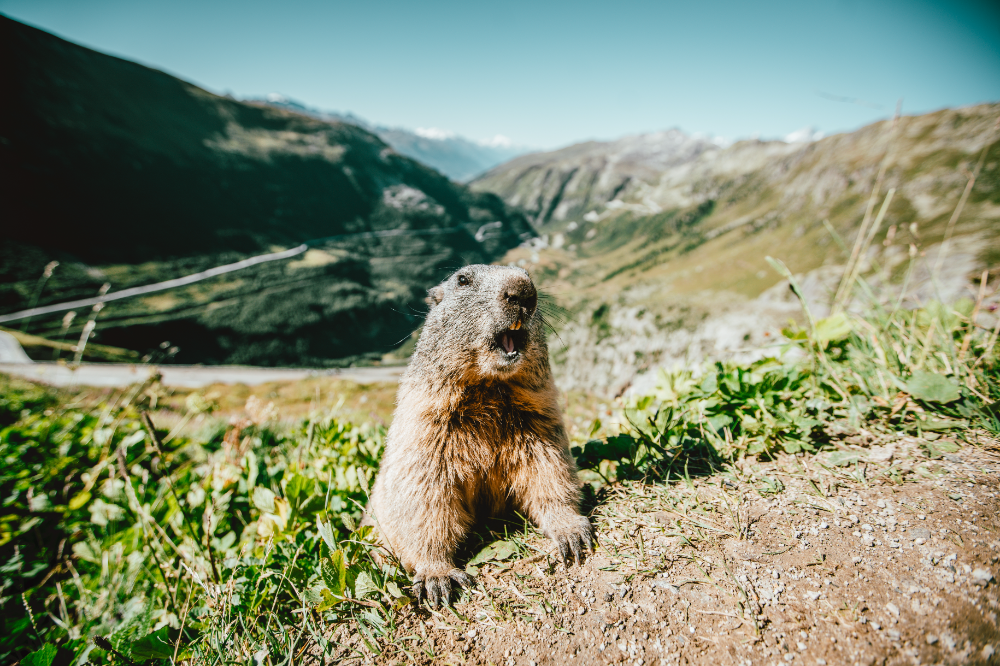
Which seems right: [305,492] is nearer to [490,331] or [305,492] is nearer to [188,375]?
[490,331]

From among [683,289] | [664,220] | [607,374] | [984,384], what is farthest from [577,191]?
[984,384]

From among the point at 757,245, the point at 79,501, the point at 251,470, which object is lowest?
the point at 757,245

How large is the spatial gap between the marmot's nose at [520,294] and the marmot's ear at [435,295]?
3.12ft

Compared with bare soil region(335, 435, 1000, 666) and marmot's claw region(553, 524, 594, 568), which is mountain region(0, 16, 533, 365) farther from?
bare soil region(335, 435, 1000, 666)

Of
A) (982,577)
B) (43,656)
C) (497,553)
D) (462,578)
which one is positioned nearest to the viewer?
(982,577)

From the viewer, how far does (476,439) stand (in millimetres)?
3285

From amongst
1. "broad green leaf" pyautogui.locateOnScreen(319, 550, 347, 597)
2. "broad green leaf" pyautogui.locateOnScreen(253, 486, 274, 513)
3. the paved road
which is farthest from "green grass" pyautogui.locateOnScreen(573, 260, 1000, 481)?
the paved road

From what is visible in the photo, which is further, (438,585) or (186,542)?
(186,542)

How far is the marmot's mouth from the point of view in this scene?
317cm

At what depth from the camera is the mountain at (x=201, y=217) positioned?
8412 centimetres

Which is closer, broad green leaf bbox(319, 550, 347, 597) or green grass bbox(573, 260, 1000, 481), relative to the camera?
broad green leaf bbox(319, 550, 347, 597)

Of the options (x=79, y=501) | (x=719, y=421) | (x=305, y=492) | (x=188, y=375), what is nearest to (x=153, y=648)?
(x=305, y=492)

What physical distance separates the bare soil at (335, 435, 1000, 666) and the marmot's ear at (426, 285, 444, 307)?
2.16 metres

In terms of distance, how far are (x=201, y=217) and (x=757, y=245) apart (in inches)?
6587
